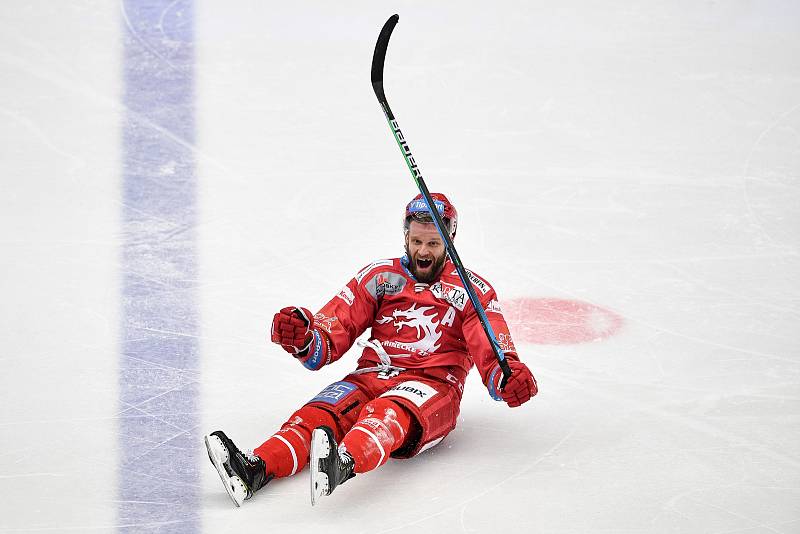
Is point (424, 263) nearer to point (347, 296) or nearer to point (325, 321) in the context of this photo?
point (347, 296)

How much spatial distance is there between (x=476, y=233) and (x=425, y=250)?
165 cm

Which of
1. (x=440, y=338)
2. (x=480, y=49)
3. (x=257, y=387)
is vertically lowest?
(x=257, y=387)

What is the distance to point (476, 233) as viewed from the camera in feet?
19.6

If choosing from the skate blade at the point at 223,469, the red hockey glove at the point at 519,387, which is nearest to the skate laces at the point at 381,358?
the red hockey glove at the point at 519,387

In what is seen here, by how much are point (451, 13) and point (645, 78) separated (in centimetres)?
143

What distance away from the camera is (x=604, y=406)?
179 inches

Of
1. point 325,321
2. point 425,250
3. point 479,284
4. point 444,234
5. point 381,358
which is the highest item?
point 444,234

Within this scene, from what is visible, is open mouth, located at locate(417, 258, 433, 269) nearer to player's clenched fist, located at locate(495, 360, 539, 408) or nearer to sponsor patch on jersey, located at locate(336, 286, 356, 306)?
sponsor patch on jersey, located at locate(336, 286, 356, 306)

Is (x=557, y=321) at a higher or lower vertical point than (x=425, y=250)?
lower

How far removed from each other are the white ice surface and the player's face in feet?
1.88

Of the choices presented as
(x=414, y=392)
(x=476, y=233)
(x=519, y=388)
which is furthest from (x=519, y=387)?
(x=476, y=233)

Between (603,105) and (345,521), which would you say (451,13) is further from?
(345,521)

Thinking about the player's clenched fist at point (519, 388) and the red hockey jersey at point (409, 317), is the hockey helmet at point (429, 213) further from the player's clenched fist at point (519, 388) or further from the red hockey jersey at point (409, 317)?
the player's clenched fist at point (519, 388)

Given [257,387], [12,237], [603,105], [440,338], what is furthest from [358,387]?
[603,105]
